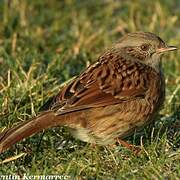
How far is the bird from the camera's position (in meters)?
5.30

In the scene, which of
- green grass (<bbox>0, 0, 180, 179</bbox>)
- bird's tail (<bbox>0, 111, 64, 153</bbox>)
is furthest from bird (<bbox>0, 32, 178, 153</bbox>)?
green grass (<bbox>0, 0, 180, 179</bbox>)

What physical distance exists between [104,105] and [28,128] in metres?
0.66

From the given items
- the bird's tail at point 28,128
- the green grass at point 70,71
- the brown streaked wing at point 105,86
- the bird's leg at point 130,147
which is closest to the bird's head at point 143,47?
the brown streaked wing at point 105,86

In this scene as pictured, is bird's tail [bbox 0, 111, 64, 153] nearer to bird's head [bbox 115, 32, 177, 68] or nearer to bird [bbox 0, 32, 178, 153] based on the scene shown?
bird [bbox 0, 32, 178, 153]

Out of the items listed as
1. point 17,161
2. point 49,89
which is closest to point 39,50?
point 49,89

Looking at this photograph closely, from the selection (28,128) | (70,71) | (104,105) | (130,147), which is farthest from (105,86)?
(70,71)

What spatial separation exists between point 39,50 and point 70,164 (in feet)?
11.2

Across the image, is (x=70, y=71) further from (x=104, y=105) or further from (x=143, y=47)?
(x=104, y=105)

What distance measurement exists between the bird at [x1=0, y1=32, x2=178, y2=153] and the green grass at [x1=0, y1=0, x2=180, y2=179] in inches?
7.1

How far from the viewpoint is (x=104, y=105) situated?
5.44 meters

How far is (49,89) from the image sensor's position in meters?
6.65

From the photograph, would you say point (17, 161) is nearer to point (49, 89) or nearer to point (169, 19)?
point (49, 89)

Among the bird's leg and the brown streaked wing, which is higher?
the brown streaked wing

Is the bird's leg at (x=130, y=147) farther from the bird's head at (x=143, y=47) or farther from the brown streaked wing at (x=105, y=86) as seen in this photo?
the bird's head at (x=143, y=47)
